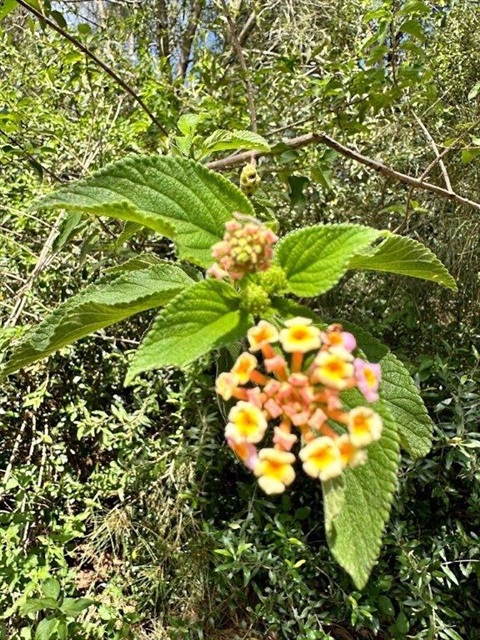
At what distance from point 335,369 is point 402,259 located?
0.21m

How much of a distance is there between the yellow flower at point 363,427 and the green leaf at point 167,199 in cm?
21

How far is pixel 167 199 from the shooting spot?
1.88 ft

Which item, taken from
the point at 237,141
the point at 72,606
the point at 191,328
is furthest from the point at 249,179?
the point at 72,606

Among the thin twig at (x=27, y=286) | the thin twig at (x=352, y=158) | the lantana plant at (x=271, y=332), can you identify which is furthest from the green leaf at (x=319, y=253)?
→ the thin twig at (x=27, y=286)

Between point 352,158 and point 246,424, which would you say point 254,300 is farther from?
point 352,158

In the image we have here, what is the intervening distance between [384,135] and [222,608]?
1.19 meters

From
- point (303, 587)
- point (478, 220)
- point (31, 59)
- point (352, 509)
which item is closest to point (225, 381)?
point (352, 509)

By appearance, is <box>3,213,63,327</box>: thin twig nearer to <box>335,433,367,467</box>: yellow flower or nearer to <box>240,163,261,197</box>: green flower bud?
<box>240,163,261,197</box>: green flower bud

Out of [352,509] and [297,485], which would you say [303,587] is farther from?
[352,509]

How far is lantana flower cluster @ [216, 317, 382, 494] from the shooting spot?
1.45 feet

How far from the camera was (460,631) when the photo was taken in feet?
3.56

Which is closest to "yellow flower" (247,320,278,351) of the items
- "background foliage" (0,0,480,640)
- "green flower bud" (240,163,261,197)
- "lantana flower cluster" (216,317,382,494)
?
"lantana flower cluster" (216,317,382,494)

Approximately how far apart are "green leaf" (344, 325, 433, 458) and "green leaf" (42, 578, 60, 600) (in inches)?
26.3

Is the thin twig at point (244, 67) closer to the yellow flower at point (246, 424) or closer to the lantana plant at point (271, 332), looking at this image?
the lantana plant at point (271, 332)
